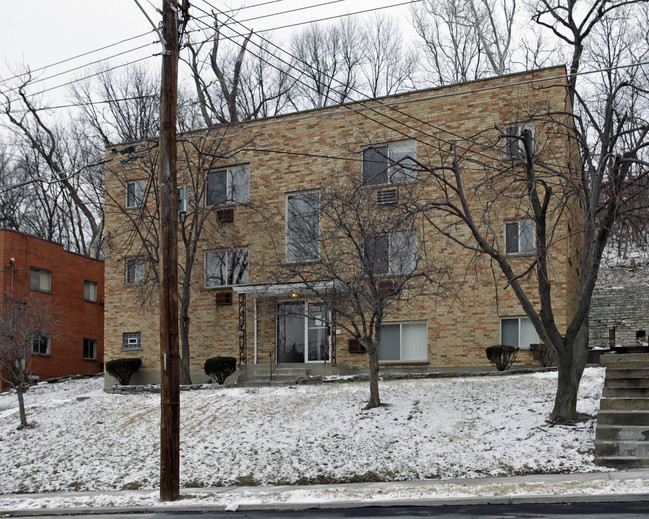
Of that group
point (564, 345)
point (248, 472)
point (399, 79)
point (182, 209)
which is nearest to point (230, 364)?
point (182, 209)

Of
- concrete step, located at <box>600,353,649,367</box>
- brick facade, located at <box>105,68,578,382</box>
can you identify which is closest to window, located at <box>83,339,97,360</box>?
brick facade, located at <box>105,68,578,382</box>

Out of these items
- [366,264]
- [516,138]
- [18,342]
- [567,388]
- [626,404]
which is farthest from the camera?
[18,342]

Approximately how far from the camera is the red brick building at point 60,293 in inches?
1288

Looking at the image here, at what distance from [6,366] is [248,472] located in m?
10.2

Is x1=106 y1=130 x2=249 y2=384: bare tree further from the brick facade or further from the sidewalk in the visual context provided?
the sidewalk

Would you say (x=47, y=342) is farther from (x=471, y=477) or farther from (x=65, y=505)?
(x=471, y=477)

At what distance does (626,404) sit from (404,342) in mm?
10104

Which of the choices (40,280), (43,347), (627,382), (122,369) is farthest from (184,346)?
(627,382)

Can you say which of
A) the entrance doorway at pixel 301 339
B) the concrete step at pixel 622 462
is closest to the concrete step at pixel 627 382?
the concrete step at pixel 622 462

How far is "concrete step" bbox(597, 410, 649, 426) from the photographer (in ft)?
47.1

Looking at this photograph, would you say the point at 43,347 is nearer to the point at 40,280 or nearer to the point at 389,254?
the point at 40,280

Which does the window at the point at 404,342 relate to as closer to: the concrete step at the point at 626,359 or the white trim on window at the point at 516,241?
the white trim on window at the point at 516,241

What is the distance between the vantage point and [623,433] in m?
14.0

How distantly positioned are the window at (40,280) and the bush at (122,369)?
28.2 ft
